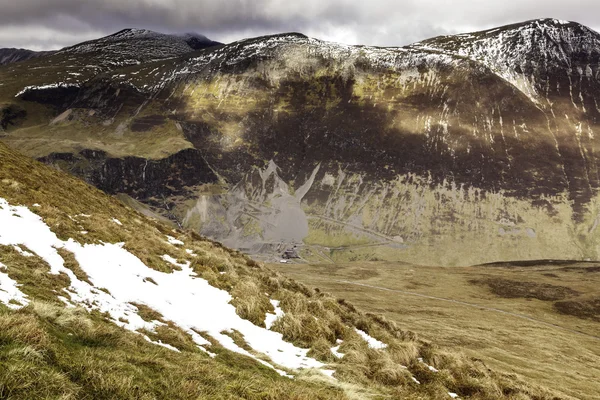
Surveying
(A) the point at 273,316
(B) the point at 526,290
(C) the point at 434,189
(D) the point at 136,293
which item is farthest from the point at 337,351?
(C) the point at 434,189

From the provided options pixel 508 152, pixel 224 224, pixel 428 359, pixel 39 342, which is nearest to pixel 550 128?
pixel 508 152

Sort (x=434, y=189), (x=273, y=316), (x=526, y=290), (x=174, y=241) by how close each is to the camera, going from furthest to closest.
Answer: (x=434, y=189) < (x=526, y=290) < (x=174, y=241) < (x=273, y=316)

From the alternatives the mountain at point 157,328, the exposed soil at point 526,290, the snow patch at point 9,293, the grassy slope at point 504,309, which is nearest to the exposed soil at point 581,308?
the grassy slope at point 504,309

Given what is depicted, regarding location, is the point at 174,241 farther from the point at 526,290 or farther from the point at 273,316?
the point at 526,290

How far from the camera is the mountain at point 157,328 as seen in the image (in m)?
7.36

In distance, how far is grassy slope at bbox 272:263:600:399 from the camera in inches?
1531

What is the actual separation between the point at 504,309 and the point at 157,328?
3094 inches

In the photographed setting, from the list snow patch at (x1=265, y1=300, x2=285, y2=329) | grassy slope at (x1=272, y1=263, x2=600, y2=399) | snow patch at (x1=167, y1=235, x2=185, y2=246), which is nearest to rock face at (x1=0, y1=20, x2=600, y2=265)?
grassy slope at (x1=272, y1=263, x2=600, y2=399)

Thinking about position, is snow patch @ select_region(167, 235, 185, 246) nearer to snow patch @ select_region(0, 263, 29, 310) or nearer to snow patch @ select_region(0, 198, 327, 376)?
snow patch @ select_region(0, 198, 327, 376)

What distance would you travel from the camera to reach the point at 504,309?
7731cm

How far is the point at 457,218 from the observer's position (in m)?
172

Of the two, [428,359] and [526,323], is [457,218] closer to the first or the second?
[526,323]

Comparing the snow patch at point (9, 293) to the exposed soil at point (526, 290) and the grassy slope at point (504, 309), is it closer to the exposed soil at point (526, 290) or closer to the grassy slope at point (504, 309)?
the grassy slope at point (504, 309)

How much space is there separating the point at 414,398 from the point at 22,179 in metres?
19.6
